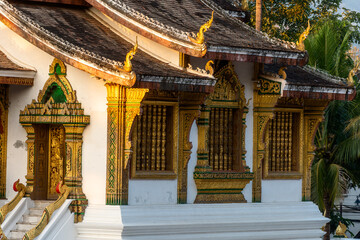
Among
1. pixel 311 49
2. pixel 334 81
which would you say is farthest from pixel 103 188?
pixel 311 49

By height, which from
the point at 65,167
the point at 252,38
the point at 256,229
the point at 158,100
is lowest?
the point at 256,229

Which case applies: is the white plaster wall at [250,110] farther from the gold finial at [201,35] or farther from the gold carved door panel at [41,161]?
the gold carved door panel at [41,161]

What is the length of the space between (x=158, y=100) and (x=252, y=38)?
2394 mm

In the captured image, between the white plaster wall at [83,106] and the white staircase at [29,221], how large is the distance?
1.85 ft

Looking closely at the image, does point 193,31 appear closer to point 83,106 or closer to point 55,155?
point 83,106

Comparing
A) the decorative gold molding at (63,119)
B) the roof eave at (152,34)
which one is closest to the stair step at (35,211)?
the decorative gold molding at (63,119)

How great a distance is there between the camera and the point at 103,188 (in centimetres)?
1842

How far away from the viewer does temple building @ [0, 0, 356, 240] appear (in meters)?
18.2

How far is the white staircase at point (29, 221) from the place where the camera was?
18.6m

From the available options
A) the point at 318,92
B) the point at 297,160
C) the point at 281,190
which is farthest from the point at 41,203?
the point at 318,92

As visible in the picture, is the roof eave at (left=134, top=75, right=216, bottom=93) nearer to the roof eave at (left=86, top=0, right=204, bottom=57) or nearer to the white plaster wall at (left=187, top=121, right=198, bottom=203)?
the roof eave at (left=86, top=0, right=204, bottom=57)

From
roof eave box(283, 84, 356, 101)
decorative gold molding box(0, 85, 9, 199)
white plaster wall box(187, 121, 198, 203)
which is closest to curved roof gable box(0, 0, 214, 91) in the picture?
decorative gold molding box(0, 85, 9, 199)

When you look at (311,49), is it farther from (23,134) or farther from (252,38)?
(23,134)

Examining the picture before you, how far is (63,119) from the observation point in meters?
18.7
